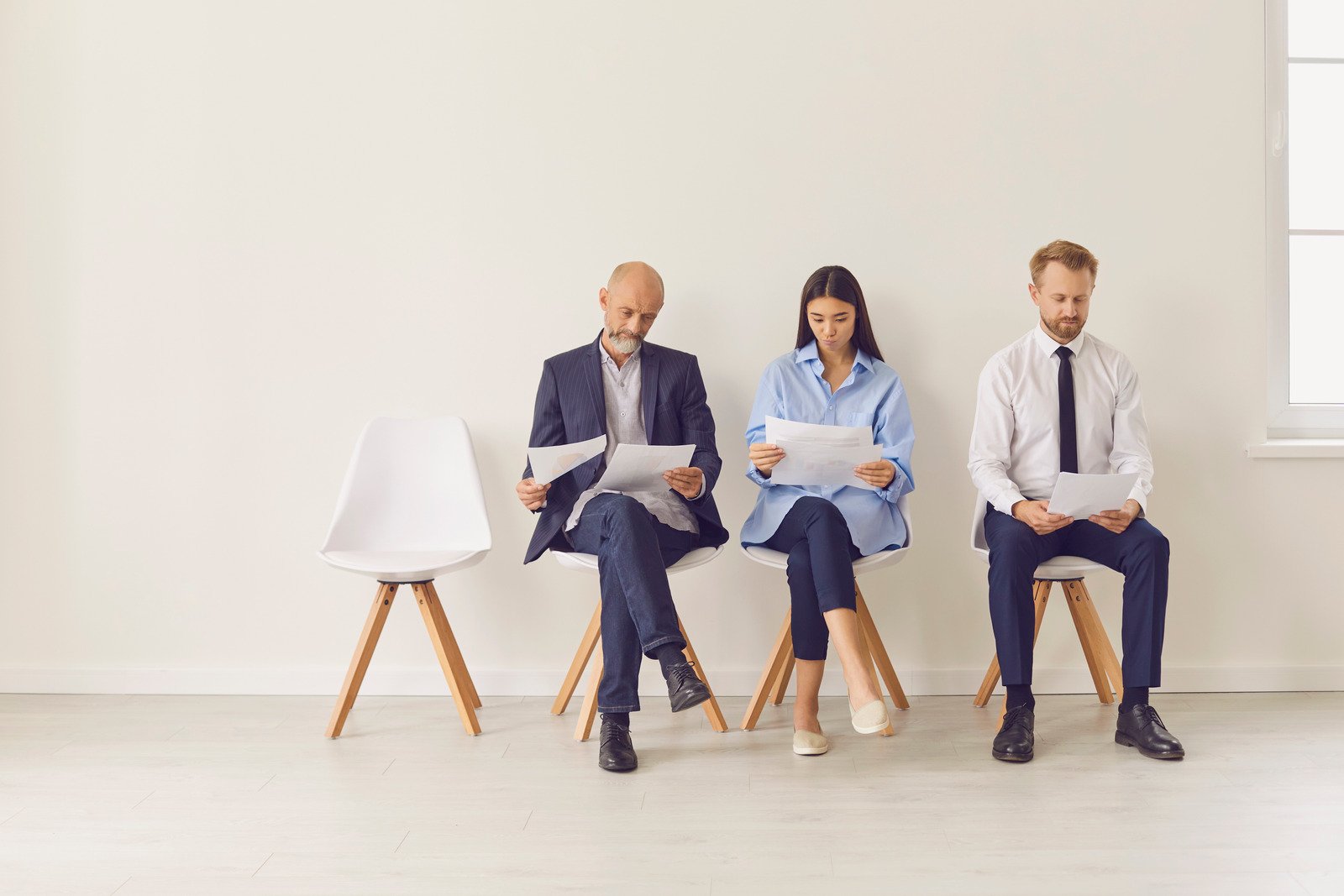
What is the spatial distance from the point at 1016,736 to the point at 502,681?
5.08 ft

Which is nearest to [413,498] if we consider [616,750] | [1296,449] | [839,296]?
[616,750]

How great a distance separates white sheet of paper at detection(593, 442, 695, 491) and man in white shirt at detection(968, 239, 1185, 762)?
2.74 feet

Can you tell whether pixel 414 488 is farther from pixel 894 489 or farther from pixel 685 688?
pixel 894 489

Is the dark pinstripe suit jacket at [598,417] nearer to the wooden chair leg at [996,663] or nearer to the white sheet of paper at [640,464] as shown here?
the white sheet of paper at [640,464]

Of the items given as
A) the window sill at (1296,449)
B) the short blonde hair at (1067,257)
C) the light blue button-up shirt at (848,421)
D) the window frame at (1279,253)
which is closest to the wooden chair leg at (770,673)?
the light blue button-up shirt at (848,421)

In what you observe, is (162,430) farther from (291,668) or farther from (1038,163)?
(1038,163)

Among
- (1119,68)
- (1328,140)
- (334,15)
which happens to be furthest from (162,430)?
(1328,140)

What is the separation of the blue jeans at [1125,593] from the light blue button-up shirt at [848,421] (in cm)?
29

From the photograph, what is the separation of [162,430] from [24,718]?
927 millimetres

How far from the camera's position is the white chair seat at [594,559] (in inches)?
106

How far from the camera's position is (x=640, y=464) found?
2.61 m

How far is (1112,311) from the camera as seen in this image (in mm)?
3133

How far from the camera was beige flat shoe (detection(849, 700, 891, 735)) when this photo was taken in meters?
2.37

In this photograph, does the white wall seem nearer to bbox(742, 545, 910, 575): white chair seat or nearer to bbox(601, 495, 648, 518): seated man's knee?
bbox(742, 545, 910, 575): white chair seat
